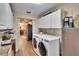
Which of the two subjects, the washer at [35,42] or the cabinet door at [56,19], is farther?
the washer at [35,42]

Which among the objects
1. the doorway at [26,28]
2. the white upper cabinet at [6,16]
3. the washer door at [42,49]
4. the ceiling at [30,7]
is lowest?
the washer door at [42,49]

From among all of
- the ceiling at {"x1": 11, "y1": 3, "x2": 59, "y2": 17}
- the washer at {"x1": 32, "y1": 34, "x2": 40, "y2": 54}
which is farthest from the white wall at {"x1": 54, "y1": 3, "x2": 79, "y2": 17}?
the washer at {"x1": 32, "y1": 34, "x2": 40, "y2": 54}

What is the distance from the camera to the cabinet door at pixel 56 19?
4.26 ft

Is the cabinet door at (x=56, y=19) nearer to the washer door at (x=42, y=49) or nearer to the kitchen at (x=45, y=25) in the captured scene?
the kitchen at (x=45, y=25)

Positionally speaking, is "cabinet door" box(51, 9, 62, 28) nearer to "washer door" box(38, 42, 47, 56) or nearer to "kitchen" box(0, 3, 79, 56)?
"kitchen" box(0, 3, 79, 56)

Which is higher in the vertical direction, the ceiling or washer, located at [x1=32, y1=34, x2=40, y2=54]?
the ceiling

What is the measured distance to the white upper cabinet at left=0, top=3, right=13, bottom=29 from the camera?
1283 millimetres

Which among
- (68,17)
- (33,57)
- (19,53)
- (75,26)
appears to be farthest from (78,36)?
(19,53)

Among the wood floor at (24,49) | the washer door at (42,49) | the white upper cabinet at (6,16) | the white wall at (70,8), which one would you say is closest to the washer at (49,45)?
the washer door at (42,49)

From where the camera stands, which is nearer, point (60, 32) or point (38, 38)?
point (60, 32)

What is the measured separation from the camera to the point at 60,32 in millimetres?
1309

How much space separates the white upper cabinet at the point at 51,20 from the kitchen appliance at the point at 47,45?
5.7 inches

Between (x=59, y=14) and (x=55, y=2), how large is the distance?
17 centimetres

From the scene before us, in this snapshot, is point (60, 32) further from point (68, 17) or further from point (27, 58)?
point (27, 58)
